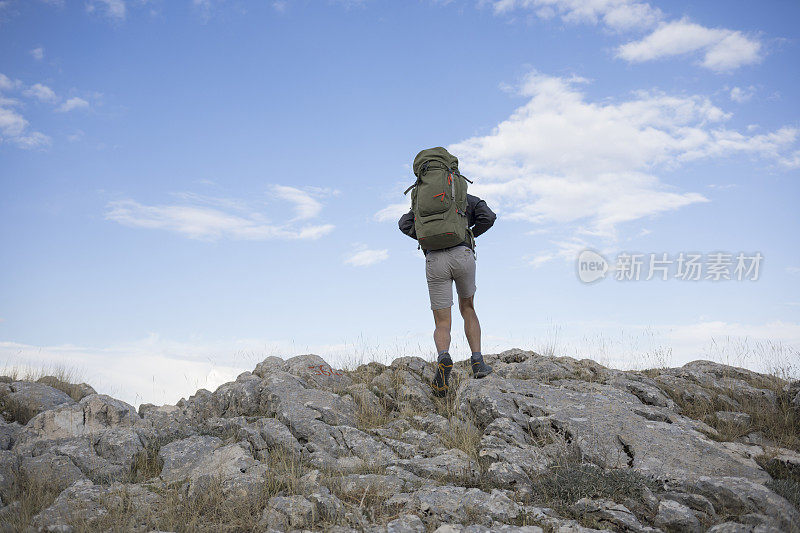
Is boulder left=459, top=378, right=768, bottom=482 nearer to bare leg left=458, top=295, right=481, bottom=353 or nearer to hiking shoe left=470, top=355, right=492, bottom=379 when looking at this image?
hiking shoe left=470, top=355, right=492, bottom=379

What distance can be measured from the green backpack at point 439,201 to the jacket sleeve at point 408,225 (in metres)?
0.30

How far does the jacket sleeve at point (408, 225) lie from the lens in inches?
361

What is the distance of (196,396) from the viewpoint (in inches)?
379

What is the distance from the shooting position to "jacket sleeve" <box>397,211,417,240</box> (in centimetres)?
916

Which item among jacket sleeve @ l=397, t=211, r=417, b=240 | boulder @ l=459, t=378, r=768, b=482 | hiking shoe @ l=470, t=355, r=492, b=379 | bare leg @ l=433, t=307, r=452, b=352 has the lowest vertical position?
boulder @ l=459, t=378, r=768, b=482

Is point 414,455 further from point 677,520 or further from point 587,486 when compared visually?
point 677,520

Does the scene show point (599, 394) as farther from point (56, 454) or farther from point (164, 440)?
point (56, 454)

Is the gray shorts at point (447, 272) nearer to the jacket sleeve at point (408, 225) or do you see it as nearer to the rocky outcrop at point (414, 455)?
the jacket sleeve at point (408, 225)

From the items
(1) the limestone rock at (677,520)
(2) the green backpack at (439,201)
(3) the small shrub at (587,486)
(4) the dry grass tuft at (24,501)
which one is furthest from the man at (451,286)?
(4) the dry grass tuft at (24,501)

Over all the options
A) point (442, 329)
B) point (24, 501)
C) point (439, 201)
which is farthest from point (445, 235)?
point (24, 501)

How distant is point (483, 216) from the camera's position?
902cm

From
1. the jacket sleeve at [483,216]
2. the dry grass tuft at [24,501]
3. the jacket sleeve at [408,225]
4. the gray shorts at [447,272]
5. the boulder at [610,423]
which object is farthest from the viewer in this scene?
the jacket sleeve at [408,225]

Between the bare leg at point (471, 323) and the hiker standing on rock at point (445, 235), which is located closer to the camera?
the hiker standing on rock at point (445, 235)

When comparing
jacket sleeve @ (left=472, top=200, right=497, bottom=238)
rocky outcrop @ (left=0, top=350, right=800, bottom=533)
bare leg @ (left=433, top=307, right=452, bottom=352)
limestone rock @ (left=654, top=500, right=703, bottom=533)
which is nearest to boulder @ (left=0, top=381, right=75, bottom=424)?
rocky outcrop @ (left=0, top=350, right=800, bottom=533)
